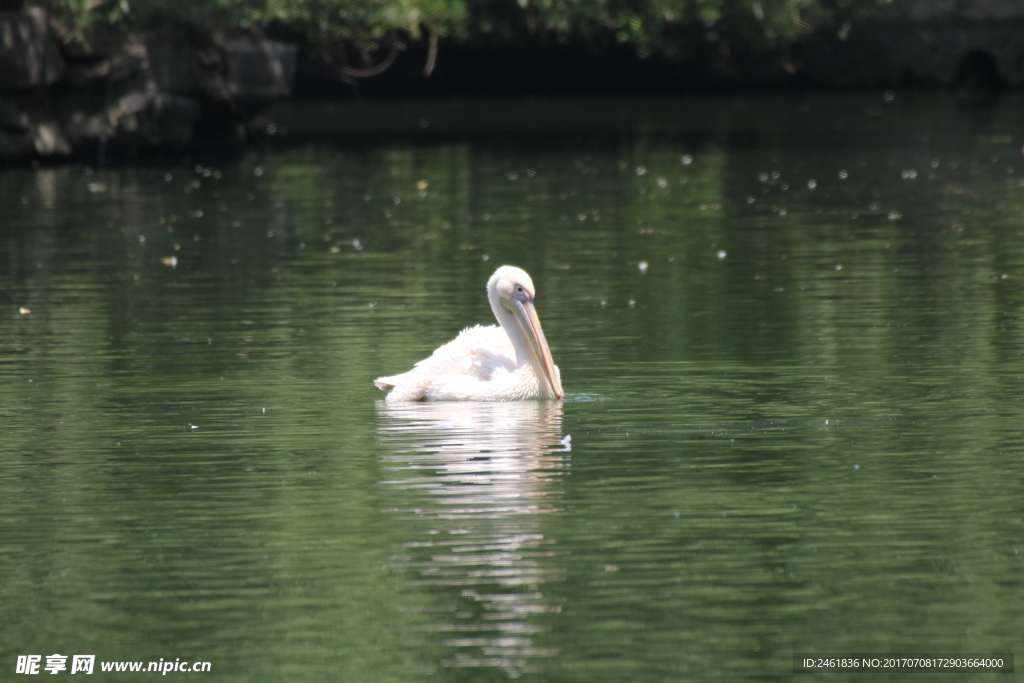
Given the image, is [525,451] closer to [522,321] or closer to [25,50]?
[522,321]

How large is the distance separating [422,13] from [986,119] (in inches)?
487

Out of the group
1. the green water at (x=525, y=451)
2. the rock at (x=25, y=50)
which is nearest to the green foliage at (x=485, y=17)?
the rock at (x=25, y=50)

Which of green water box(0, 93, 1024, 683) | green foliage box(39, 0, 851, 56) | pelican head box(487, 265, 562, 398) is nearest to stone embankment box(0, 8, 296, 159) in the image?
green foliage box(39, 0, 851, 56)

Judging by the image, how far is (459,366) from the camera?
11312 millimetres

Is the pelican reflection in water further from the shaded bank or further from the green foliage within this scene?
the shaded bank

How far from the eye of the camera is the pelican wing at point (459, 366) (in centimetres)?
1105

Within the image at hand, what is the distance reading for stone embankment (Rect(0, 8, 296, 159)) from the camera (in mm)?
29688

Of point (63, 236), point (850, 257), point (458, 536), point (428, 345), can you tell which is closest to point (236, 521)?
point (458, 536)

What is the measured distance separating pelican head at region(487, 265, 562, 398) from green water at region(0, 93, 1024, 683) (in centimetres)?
24

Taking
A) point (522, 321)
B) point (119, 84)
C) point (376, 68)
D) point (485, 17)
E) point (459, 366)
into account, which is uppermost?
point (485, 17)

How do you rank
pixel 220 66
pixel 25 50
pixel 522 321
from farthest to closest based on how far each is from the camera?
1. pixel 220 66
2. pixel 25 50
3. pixel 522 321

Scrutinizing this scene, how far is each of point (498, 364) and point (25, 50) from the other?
20102 millimetres

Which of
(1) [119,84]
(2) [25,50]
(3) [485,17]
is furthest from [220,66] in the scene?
(3) [485,17]

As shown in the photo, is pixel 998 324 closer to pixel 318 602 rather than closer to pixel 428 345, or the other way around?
pixel 428 345
